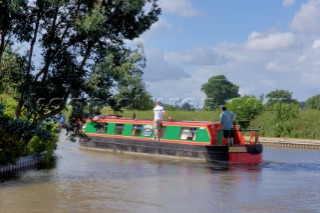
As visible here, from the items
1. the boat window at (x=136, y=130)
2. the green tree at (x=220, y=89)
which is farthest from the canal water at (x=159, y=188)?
the green tree at (x=220, y=89)

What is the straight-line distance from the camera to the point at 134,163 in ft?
58.6

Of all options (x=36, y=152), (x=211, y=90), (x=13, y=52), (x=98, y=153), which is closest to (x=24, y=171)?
(x=36, y=152)

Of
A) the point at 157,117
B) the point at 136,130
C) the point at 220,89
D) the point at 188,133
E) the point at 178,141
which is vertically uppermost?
the point at 220,89

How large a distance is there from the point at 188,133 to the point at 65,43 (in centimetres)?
654

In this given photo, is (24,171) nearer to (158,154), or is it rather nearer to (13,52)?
(13,52)

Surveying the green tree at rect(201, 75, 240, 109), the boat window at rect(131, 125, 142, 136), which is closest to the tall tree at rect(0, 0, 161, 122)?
the boat window at rect(131, 125, 142, 136)

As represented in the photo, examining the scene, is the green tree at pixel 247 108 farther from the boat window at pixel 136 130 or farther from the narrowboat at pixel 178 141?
the boat window at pixel 136 130

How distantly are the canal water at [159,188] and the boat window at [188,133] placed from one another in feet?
5.38

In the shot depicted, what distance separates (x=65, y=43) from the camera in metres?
15.2

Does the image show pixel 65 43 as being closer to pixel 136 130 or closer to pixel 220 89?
pixel 136 130

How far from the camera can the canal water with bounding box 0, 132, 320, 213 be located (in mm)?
9898

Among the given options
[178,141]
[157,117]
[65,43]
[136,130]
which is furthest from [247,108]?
[65,43]

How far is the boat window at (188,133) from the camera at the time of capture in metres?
19.7

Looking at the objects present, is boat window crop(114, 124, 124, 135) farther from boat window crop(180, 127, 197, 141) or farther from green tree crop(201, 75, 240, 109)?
green tree crop(201, 75, 240, 109)
